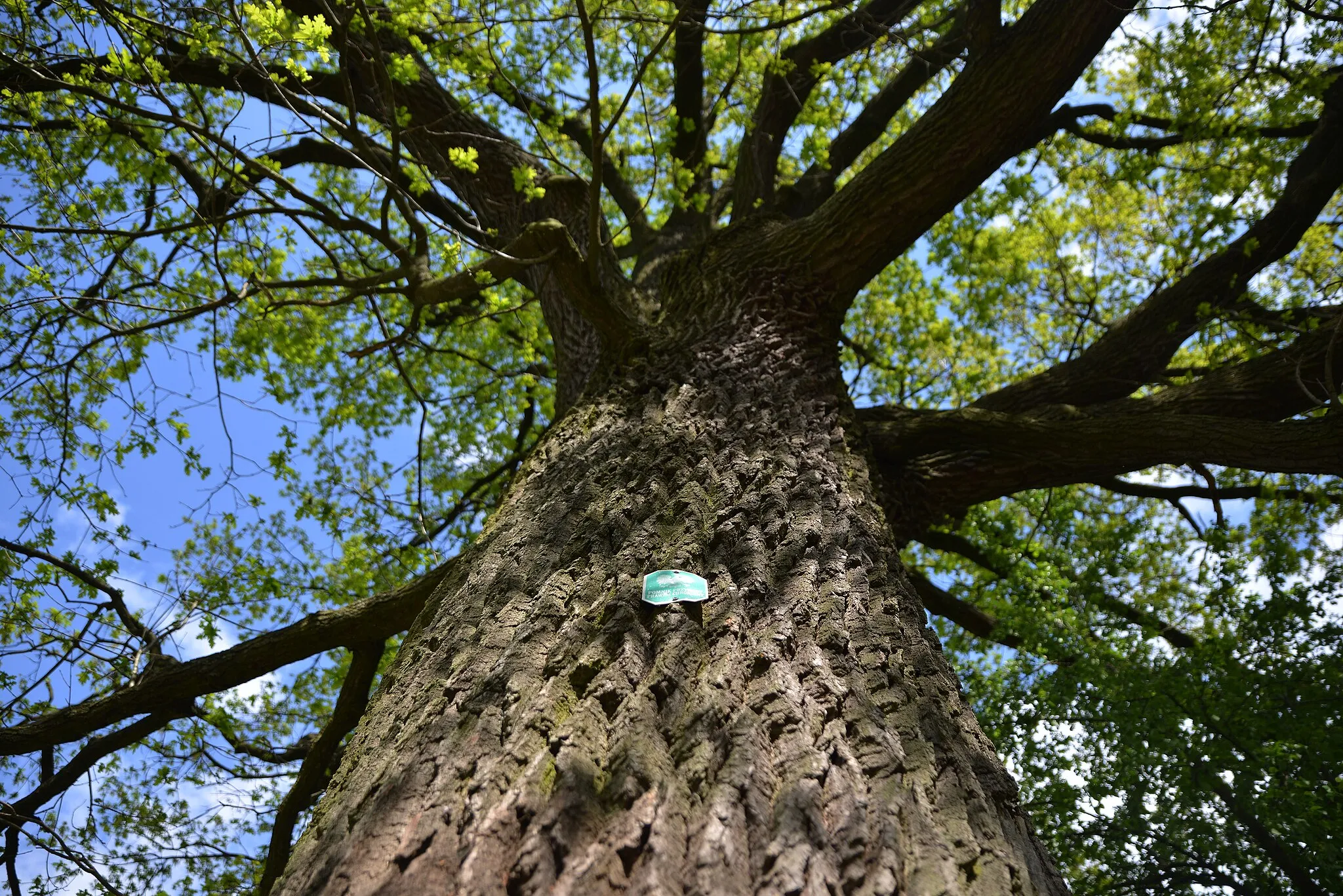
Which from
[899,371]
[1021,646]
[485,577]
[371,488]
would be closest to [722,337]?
[485,577]

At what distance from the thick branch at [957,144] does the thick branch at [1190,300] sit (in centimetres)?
143

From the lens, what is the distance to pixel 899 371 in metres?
8.10

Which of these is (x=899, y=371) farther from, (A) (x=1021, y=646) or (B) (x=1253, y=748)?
(B) (x=1253, y=748)

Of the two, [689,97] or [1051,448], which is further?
[689,97]

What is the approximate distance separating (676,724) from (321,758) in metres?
2.69

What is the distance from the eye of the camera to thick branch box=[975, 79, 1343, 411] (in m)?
4.36

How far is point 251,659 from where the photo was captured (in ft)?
11.8

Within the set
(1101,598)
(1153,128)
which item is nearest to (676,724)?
(1101,598)

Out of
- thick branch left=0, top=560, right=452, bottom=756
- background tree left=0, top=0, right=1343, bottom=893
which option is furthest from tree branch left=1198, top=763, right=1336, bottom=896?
thick branch left=0, top=560, right=452, bottom=756

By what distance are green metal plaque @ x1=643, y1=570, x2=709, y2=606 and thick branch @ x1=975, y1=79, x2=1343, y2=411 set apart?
11.9ft

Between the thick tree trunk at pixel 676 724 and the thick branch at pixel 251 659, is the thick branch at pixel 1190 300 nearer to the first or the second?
the thick tree trunk at pixel 676 724

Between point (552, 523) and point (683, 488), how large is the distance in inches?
16.5

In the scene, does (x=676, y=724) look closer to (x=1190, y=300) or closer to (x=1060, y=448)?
(x=1060, y=448)

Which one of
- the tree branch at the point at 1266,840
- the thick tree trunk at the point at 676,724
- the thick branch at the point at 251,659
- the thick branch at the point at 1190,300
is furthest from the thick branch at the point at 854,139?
the tree branch at the point at 1266,840
